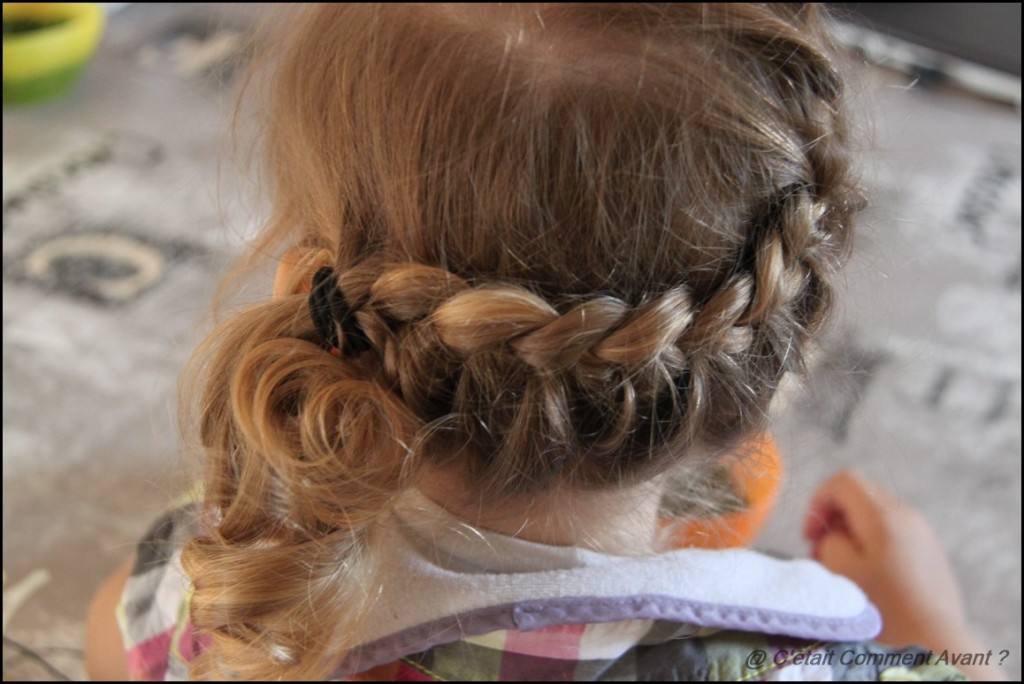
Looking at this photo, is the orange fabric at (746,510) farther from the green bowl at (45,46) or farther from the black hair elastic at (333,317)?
the green bowl at (45,46)

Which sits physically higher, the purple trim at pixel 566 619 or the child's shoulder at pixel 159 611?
the purple trim at pixel 566 619

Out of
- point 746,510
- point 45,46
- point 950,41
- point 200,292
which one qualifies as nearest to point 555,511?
point 746,510

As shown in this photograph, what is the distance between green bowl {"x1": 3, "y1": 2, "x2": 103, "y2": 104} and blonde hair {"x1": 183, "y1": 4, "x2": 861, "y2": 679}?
837 millimetres

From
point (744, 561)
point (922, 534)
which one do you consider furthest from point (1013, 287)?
point (744, 561)

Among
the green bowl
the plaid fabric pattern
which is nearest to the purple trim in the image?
the plaid fabric pattern

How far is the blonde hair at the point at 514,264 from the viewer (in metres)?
0.39

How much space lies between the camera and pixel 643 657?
53cm

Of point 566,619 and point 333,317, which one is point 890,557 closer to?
point 566,619

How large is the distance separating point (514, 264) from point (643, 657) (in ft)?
0.82

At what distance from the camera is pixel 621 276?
0.41 meters

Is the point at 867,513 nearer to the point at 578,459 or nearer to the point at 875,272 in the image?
the point at 875,272

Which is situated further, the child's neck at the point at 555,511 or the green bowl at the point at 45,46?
the green bowl at the point at 45,46

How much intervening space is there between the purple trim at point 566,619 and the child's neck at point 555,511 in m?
0.03

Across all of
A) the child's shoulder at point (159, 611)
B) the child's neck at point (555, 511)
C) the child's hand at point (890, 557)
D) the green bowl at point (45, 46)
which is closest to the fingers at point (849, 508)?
the child's hand at point (890, 557)
